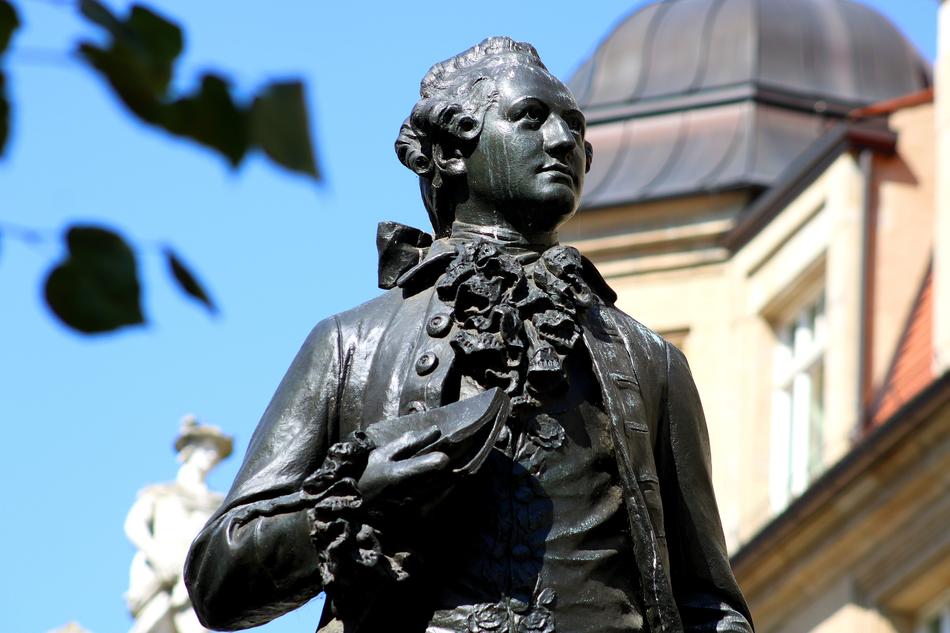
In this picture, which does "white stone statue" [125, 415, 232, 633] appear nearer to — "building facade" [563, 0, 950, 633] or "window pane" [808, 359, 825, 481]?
"building facade" [563, 0, 950, 633]

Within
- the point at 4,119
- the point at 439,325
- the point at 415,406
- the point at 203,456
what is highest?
the point at 4,119

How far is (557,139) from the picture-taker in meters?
7.68

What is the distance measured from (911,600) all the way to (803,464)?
4.95 m

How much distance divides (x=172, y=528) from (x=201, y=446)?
1409mm

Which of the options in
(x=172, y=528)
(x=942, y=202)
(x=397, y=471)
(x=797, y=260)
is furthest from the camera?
(x=797, y=260)

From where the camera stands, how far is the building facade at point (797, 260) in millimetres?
32312

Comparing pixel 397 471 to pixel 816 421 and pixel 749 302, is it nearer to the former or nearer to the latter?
pixel 816 421

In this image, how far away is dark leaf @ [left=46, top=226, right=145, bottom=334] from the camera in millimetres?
5168

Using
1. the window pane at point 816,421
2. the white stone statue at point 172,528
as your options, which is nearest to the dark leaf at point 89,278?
the white stone statue at point 172,528

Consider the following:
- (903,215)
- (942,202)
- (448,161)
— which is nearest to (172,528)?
(942,202)

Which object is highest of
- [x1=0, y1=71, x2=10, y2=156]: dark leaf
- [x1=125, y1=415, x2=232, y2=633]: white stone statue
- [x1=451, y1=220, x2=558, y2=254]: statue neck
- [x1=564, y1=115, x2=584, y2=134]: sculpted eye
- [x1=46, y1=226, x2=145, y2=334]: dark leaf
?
[x1=564, y1=115, x2=584, y2=134]: sculpted eye

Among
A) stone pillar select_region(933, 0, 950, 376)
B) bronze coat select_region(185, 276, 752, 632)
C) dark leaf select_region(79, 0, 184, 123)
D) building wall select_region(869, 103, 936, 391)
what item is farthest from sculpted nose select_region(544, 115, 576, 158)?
building wall select_region(869, 103, 936, 391)

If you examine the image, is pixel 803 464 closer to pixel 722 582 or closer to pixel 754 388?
pixel 754 388

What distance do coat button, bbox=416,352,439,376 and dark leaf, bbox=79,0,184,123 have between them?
2.26 metres
